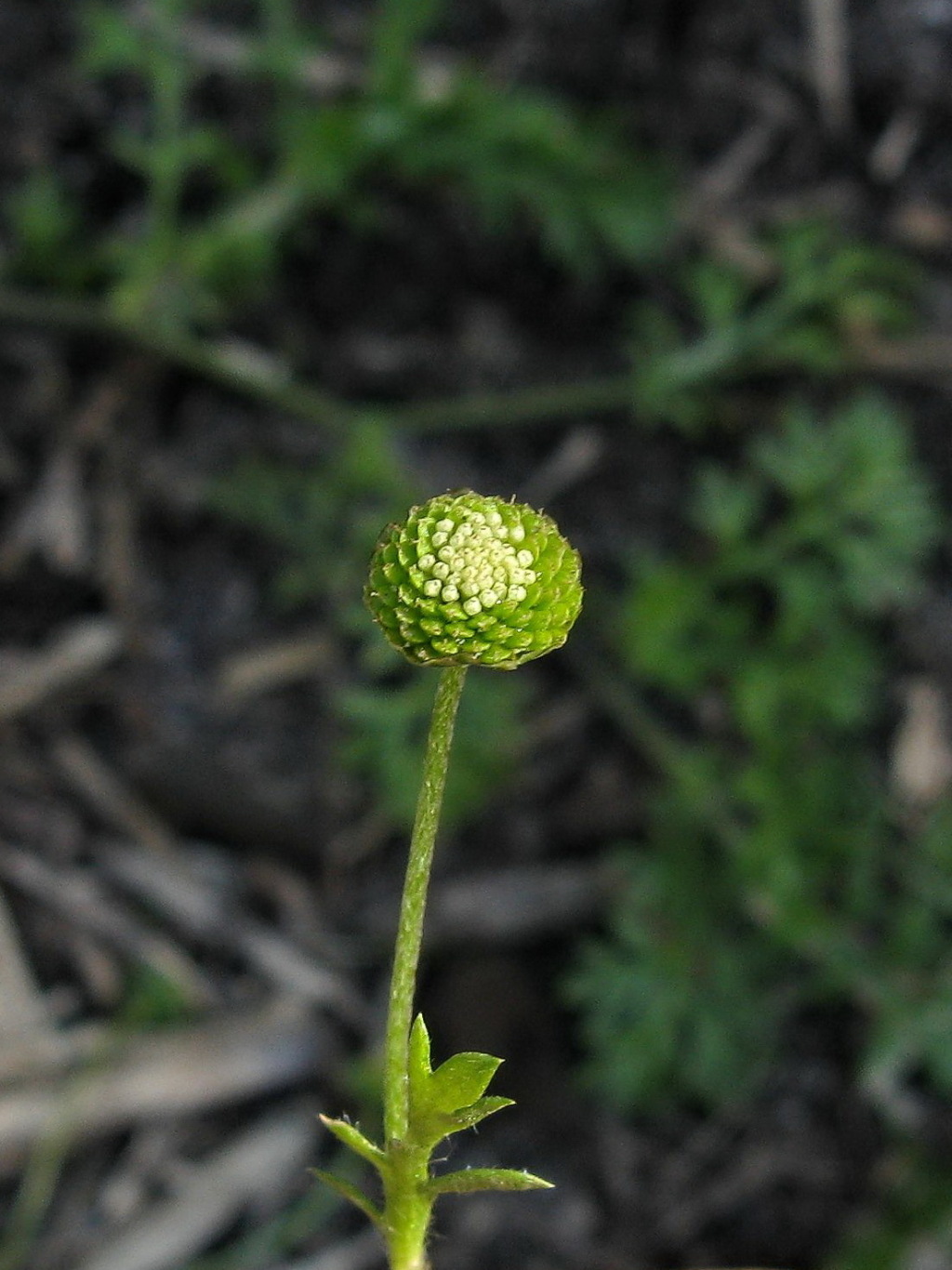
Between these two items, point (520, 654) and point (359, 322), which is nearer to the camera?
point (520, 654)

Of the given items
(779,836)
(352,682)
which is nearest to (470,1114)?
(779,836)

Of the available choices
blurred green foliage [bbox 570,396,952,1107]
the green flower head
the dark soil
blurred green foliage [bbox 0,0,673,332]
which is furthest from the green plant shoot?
blurred green foliage [bbox 0,0,673,332]

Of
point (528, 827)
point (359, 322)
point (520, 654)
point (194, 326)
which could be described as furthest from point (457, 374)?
point (520, 654)

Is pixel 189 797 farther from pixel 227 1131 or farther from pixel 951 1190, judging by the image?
pixel 951 1190

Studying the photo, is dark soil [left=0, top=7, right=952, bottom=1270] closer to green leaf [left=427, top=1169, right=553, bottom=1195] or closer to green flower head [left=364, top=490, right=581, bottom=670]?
green leaf [left=427, top=1169, right=553, bottom=1195]

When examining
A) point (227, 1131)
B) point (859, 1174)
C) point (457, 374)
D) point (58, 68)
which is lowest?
point (859, 1174)

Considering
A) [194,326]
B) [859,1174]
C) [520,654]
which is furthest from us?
[194,326]

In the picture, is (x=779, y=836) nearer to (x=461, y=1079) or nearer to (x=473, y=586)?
(x=461, y=1079)
